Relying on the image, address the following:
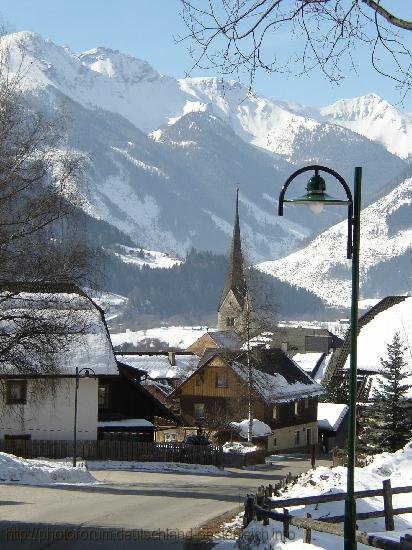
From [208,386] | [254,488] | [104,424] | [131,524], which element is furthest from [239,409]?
[131,524]

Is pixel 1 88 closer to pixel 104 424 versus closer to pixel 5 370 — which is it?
pixel 5 370

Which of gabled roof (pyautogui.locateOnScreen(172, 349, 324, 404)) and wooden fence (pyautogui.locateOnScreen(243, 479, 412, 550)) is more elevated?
gabled roof (pyautogui.locateOnScreen(172, 349, 324, 404))

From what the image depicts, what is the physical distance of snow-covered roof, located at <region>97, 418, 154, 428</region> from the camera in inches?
1763

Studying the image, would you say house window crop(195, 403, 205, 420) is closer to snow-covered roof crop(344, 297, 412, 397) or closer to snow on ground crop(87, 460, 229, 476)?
snow-covered roof crop(344, 297, 412, 397)

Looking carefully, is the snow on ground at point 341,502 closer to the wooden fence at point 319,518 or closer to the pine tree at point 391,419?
the wooden fence at point 319,518

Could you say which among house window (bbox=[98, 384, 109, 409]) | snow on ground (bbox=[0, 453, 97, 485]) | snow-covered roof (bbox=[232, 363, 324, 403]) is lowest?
snow on ground (bbox=[0, 453, 97, 485])

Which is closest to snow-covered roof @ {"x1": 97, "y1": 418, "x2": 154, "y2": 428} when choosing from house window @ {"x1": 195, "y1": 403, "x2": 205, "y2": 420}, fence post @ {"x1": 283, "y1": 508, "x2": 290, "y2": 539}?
house window @ {"x1": 195, "y1": 403, "x2": 205, "y2": 420}

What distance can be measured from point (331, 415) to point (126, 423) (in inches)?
942

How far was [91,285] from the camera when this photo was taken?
71.3 ft

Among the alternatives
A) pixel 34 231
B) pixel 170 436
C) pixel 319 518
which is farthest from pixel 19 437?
pixel 319 518

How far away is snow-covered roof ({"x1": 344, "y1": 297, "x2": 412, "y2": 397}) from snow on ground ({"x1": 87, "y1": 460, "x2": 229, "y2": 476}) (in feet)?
→ 35.6

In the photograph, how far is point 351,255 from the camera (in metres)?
11.3

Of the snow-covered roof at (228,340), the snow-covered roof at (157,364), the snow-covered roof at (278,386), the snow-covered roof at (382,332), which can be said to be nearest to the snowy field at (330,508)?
the snow-covered roof at (382,332)

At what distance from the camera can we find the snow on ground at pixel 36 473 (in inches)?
1022
